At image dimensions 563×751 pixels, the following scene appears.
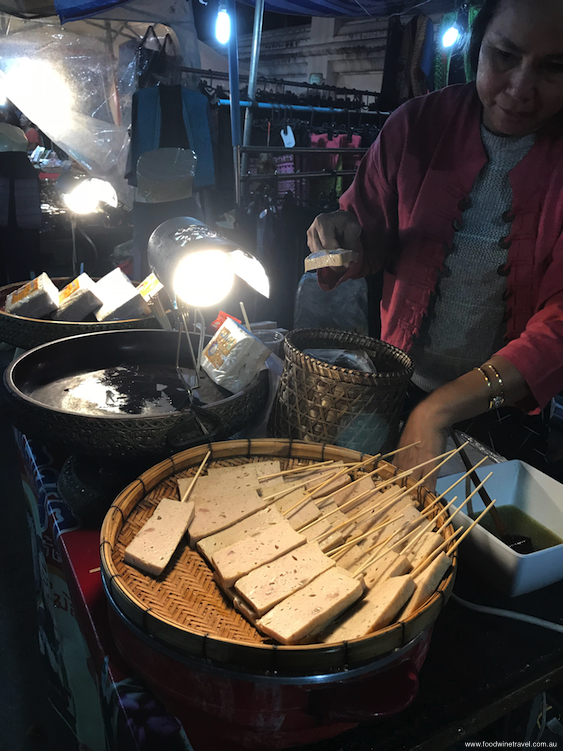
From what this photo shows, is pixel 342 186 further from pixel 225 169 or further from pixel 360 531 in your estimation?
pixel 360 531

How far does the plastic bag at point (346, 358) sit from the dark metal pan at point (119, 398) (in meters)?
0.21

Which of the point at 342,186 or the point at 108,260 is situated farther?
the point at 108,260

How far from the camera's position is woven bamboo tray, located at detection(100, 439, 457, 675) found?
80cm

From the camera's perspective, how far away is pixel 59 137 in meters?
5.41

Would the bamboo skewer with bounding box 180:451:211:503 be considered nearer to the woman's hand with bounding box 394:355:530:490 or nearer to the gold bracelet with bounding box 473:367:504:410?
the woman's hand with bounding box 394:355:530:490

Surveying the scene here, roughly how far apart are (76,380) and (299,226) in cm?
288

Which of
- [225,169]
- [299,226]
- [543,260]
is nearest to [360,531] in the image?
[543,260]

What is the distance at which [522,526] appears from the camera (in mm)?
1394

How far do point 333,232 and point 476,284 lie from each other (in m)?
0.59

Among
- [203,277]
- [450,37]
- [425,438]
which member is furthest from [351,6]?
[425,438]

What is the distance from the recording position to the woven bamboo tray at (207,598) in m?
0.80

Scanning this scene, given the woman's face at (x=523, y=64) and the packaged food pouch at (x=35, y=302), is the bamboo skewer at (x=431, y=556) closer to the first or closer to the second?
the woman's face at (x=523, y=64)

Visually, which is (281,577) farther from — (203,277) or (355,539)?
(203,277)

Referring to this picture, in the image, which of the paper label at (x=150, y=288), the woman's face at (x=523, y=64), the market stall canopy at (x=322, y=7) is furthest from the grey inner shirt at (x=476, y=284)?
the market stall canopy at (x=322, y=7)
